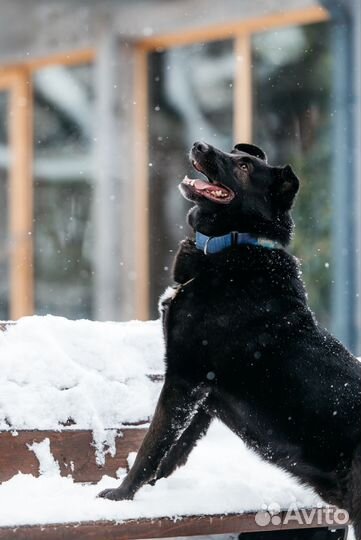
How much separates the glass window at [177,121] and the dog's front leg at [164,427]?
5266 mm

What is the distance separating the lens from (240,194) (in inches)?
130

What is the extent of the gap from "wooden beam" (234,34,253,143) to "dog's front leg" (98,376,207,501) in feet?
17.2

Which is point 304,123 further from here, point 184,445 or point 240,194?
point 184,445

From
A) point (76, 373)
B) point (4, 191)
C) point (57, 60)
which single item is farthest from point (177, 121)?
point (76, 373)

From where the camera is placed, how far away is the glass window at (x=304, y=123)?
301 inches

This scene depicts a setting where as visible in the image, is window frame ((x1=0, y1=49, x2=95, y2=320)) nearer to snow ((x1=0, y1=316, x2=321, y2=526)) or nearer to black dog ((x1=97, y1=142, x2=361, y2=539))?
snow ((x1=0, y1=316, x2=321, y2=526))

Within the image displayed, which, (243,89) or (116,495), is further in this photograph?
(243,89)

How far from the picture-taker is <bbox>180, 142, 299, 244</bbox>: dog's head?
3275 millimetres

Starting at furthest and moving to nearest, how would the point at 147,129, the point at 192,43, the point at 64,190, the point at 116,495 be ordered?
the point at 64,190, the point at 147,129, the point at 192,43, the point at 116,495

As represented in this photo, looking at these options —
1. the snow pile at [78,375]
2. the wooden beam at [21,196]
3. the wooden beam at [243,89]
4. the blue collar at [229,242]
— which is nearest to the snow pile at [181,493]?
the snow pile at [78,375]

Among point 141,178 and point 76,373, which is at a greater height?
point 141,178

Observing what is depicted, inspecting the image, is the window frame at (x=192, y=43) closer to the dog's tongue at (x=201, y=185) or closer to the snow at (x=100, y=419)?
the dog's tongue at (x=201, y=185)

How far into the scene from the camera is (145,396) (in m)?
3.32

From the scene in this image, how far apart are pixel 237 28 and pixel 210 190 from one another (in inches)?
203
